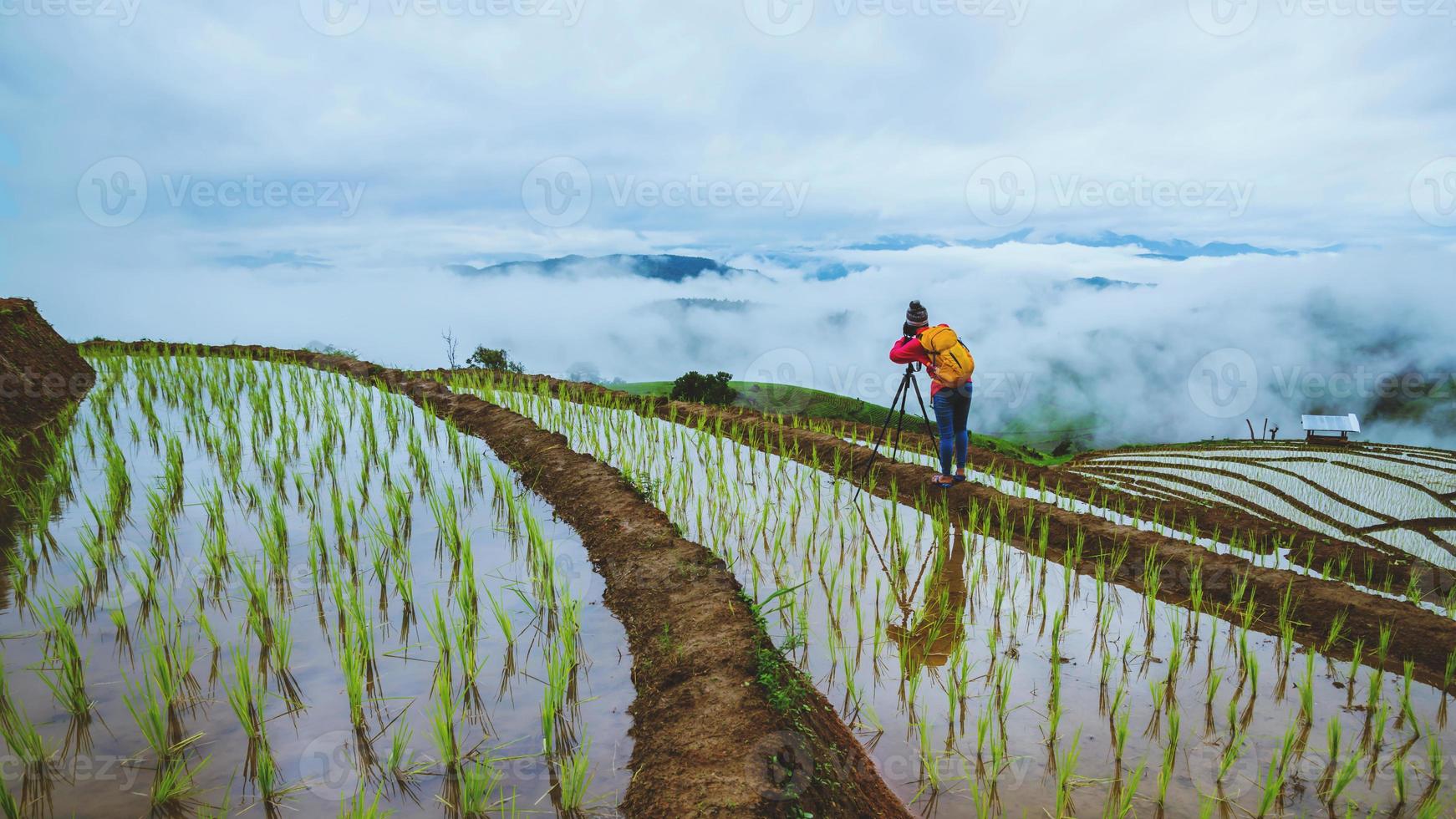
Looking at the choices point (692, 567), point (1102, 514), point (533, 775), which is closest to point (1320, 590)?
point (1102, 514)

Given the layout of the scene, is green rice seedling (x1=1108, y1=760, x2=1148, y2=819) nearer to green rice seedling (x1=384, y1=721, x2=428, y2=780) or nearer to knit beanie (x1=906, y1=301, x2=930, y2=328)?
green rice seedling (x1=384, y1=721, x2=428, y2=780)

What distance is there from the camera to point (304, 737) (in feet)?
10.1

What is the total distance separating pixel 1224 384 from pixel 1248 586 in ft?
582

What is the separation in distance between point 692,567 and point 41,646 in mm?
3473

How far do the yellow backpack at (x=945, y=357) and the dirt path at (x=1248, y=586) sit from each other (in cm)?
112

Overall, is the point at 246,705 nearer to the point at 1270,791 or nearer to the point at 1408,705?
the point at 1270,791

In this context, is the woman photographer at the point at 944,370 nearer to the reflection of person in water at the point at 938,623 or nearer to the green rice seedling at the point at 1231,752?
the reflection of person in water at the point at 938,623

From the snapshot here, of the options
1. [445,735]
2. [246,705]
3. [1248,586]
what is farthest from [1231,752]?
Result: [246,705]

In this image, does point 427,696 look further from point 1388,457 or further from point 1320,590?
point 1388,457

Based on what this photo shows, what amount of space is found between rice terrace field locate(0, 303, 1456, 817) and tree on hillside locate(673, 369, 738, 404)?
18.6 ft

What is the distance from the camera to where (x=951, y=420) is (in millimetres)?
7184

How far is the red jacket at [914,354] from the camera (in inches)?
275
